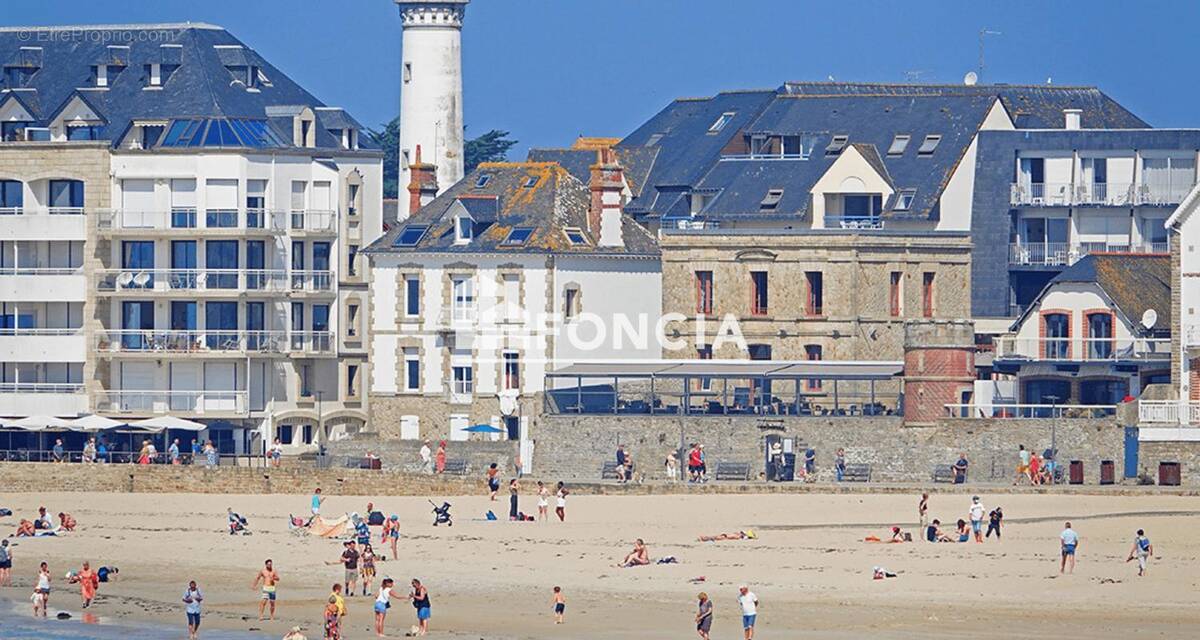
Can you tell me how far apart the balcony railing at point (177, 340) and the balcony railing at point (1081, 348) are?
20.7 m

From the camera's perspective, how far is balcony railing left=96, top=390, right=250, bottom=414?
3585 inches

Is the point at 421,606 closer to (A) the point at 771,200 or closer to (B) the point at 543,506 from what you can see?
(B) the point at 543,506

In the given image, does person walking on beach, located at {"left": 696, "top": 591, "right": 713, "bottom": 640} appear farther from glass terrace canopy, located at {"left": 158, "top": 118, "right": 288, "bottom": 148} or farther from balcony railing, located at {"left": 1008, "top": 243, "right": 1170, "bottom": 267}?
balcony railing, located at {"left": 1008, "top": 243, "right": 1170, "bottom": 267}

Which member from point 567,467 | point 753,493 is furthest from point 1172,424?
point 567,467

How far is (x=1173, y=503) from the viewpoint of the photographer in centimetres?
7406

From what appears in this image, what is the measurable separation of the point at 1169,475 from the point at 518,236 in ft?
68.6

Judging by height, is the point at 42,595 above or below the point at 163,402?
below

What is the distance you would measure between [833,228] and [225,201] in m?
17.0

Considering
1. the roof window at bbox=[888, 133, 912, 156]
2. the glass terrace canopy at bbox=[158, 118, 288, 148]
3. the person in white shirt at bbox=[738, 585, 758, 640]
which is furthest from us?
the roof window at bbox=[888, 133, 912, 156]

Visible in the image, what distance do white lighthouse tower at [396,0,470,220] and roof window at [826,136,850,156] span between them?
11.4m

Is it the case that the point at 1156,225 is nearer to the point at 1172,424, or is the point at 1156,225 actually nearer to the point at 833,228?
the point at 833,228

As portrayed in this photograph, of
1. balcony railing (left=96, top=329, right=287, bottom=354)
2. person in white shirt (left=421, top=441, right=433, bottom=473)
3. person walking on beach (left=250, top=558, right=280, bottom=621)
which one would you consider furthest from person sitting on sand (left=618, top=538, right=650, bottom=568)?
balcony railing (left=96, top=329, right=287, bottom=354)

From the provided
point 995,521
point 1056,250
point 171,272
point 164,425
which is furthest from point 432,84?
point 995,521

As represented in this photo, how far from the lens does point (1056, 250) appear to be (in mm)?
95250
